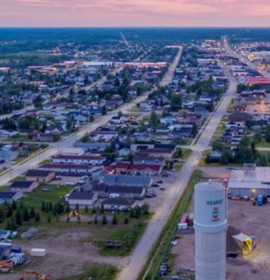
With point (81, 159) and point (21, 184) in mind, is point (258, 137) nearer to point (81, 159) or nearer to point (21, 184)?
point (81, 159)

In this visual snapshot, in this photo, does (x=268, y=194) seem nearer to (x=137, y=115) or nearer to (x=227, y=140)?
(x=227, y=140)

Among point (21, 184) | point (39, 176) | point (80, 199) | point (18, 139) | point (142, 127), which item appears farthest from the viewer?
point (142, 127)

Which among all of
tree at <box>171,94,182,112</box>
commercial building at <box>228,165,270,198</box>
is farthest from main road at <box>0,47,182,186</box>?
commercial building at <box>228,165,270,198</box>

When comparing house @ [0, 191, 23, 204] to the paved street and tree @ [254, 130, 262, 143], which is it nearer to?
the paved street

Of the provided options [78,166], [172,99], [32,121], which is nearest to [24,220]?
[78,166]

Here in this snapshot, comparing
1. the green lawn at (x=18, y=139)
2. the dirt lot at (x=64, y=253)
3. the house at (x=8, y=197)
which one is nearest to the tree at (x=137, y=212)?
the dirt lot at (x=64, y=253)

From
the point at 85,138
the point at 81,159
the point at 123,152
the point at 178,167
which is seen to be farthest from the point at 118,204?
the point at 85,138
